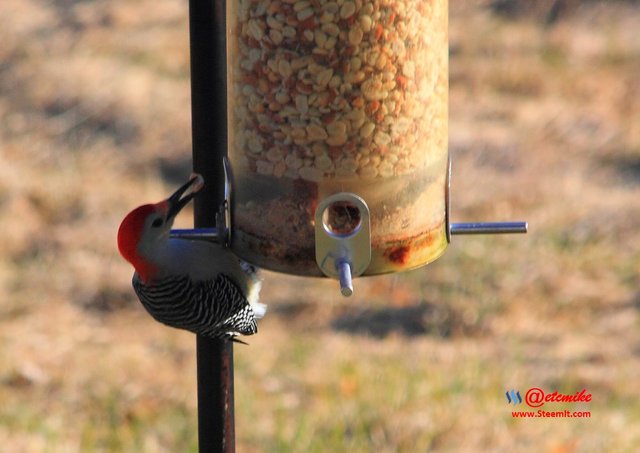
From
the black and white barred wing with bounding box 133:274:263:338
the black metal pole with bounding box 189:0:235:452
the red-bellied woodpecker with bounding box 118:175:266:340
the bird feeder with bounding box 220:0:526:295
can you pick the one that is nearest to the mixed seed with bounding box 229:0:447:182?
the bird feeder with bounding box 220:0:526:295

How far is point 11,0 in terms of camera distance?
993 cm

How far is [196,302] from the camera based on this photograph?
11.1ft

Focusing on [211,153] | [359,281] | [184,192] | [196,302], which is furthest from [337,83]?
[359,281]

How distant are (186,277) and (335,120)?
79 cm

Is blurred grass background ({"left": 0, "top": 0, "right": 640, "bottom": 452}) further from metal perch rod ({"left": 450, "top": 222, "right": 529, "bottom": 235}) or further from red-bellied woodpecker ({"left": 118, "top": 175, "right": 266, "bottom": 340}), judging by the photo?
metal perch rod ({"left": 450, "top": 222, "right": 529, "bottom": 235})

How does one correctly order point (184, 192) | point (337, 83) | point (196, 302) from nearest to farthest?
point (337, 83) → point (184, 192) → point (196, 302)

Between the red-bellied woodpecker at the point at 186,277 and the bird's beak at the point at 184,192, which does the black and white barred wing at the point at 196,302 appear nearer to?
the red-bellied woodpecker at the point at 186,277

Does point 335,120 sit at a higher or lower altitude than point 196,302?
higher

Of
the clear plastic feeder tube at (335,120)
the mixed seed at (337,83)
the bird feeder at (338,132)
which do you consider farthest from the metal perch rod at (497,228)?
the mixed seed at (337,83)

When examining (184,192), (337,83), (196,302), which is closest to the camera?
(337,83)

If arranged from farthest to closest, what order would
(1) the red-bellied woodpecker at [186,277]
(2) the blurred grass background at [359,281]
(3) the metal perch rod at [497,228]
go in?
(2) the blurred grass background at [359,281] < (1) the red-bellied woodpecker at [186,277] < (3) the metal perch rod at [497,228]

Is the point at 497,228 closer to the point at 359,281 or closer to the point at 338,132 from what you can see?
the point at 338,132

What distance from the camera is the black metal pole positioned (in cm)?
290

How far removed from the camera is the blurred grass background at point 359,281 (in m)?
5.09
